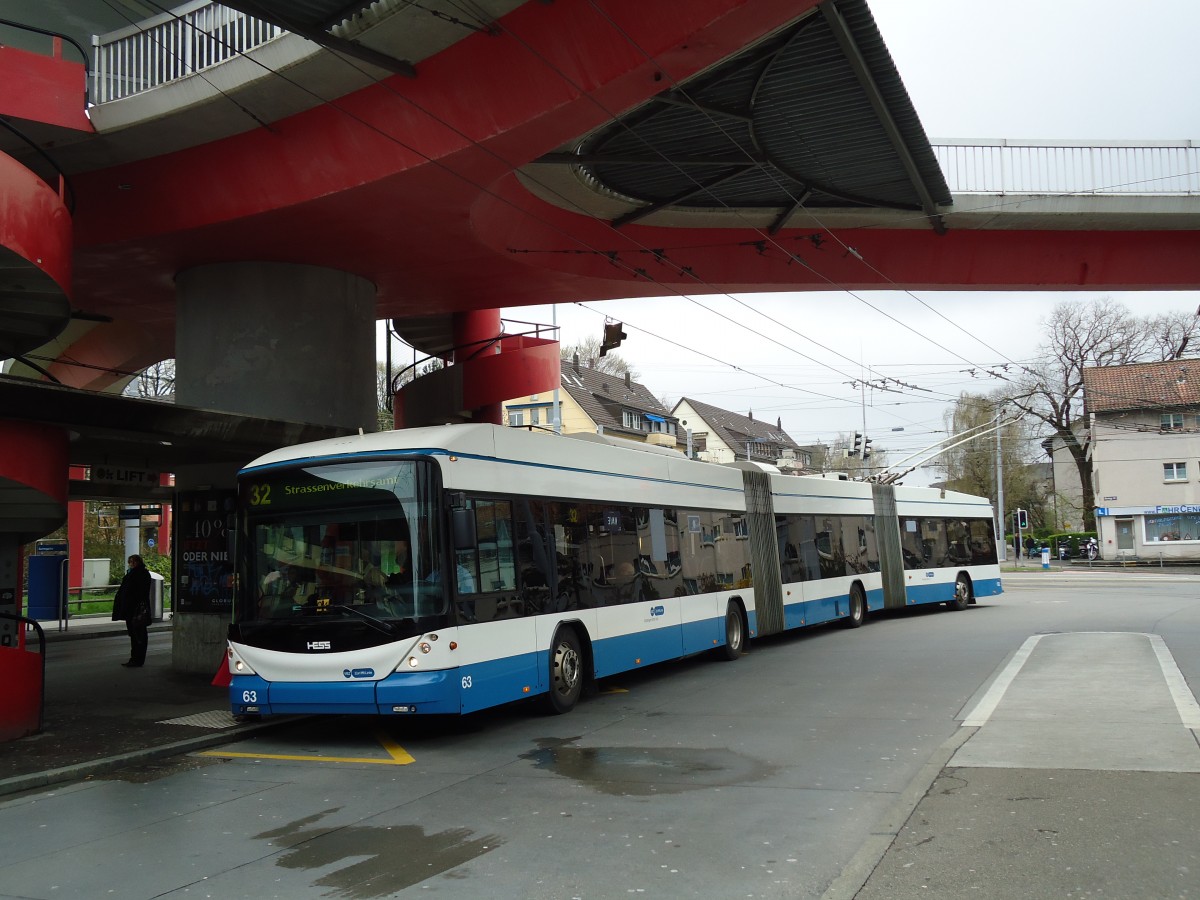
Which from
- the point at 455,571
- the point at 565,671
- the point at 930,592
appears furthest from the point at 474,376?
the point at 455,571

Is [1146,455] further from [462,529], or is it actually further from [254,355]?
[462,529]

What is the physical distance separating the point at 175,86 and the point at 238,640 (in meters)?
6.84

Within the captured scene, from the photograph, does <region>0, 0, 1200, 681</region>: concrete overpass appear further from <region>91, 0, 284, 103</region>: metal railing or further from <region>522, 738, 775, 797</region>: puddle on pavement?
<region>522, 738, 775, 797</region>: puddle on pavement

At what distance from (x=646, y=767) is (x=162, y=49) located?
10966 millimetres

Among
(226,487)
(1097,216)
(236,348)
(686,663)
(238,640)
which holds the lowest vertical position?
(686,663)

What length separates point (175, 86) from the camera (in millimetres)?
12992

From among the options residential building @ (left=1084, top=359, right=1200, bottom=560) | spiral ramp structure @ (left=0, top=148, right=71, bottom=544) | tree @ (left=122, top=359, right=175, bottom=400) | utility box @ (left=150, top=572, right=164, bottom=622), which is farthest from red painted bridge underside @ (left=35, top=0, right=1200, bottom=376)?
residential building @ (left=1084, top=359, right=1200, bottom=560)

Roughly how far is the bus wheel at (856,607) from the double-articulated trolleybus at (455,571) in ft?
25.5

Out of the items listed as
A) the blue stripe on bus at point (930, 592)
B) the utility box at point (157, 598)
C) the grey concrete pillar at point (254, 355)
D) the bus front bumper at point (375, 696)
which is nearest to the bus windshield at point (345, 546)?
the bus front bumper at point (375, 696)

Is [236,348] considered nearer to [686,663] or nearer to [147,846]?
[686,663]

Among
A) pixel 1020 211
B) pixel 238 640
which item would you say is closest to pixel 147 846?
pixel 238 640

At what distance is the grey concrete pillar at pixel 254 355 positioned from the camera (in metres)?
15.7

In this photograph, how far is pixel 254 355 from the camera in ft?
51.8

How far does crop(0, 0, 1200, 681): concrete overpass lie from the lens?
11477 millimetres
